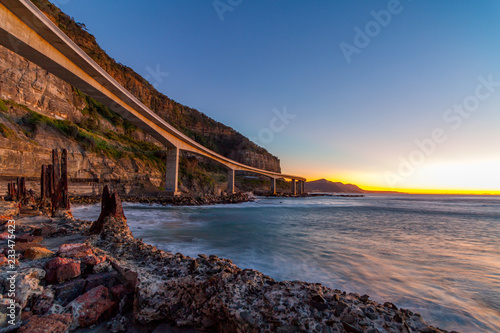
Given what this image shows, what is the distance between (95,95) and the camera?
18.0 metres

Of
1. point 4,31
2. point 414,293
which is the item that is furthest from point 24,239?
point 4,31

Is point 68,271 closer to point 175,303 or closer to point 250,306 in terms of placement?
point 175,303

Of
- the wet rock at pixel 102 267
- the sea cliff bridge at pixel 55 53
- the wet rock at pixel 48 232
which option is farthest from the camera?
the sea cliff bridge at pixel 55 53

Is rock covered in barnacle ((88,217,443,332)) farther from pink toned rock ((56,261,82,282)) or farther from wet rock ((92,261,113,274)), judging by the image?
pink toned rock ((56,261,82,282))

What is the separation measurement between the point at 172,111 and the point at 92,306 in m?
82.5

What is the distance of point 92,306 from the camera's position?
95.0 inches

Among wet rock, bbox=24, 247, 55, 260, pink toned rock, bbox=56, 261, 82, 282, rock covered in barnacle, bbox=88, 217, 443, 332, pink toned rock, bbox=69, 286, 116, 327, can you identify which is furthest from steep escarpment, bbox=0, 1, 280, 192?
rock covered in barnacle, bbox=88, 217, 443, 332

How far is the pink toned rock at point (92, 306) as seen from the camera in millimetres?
2323

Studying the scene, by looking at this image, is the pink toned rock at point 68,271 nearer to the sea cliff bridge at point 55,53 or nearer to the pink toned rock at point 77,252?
the pink toned rock at point 77,252

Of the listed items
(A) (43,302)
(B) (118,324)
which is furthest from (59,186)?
(B) (118,324)

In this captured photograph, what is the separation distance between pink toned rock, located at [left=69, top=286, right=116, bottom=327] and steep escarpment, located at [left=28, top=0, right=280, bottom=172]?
5426 cm

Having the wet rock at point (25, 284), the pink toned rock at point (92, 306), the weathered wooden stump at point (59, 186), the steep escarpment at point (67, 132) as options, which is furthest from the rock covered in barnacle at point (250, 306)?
the steep escarpment at point (67, 132)

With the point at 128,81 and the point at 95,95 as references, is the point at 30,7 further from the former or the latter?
the point at 128,81

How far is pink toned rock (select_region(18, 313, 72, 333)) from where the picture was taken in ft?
6.35
